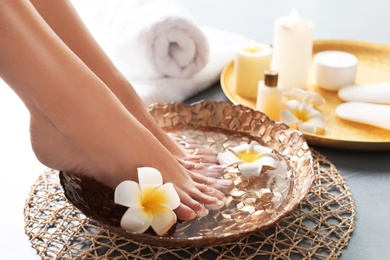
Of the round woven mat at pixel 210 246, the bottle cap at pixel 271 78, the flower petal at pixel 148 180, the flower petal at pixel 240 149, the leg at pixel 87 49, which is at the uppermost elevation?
the leg at pixel 87 49

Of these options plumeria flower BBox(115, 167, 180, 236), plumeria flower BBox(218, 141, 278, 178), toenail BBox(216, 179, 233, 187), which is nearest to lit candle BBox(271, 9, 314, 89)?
plumeria flower BBox(218, 141, 278, 178)

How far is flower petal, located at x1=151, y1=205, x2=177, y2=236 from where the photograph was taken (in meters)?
0.98

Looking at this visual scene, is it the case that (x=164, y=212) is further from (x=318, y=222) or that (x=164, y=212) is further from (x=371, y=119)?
(x=371, y=119)

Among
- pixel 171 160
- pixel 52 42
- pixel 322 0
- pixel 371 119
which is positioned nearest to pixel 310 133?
pixel 371 119

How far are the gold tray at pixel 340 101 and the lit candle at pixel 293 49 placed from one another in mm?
61

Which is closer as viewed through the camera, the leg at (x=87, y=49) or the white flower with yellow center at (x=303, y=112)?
the leg at (x=87, y=49)

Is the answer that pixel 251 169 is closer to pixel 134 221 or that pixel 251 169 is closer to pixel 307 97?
pixel 134 221

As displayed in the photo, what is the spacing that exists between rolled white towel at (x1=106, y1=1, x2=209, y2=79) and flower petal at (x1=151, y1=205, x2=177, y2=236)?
0.64m

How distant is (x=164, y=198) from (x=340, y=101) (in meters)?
0.70

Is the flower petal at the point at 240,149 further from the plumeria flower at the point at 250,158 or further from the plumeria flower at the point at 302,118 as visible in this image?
the plumeria flower at the point at 302,118

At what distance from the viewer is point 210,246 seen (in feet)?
3.24

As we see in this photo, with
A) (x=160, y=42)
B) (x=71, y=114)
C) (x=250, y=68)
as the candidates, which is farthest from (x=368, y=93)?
(x=71, y=114)

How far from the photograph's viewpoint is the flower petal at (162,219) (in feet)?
3.22

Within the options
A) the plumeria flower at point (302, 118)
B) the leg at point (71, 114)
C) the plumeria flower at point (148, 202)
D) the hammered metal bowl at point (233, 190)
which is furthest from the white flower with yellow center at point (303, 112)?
the plumeria flower at point (148, 202)
